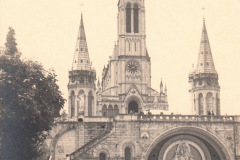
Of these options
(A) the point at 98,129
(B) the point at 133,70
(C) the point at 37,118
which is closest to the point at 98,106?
(B) the point at 133,70

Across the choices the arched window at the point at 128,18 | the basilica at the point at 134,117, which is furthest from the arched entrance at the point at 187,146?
the arched window at the point at 128,18

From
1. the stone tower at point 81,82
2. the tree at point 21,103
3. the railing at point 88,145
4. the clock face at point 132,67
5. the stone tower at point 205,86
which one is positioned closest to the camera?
the tree at point 21,103

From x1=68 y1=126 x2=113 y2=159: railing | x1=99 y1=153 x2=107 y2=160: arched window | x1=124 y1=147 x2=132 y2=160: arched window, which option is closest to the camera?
x1=68 y1=126 x2=113 y2=159: railing

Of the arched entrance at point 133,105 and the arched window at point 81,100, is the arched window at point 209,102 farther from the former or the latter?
the arched window at point 81,100

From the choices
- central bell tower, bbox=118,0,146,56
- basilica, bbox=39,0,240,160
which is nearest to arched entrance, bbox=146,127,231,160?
basilica, bbox=39,0,240,160

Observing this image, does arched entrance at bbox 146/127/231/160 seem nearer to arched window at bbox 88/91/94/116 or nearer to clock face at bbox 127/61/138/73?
arched window at bbox 88/91/94/116

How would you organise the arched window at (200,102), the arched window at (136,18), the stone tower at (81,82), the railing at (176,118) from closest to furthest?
the railing at (176,118) < the arched window at (200,102) < the stone tower at (81,82) < the arched window at (136,18)

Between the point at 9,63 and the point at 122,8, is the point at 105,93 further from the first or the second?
the point at 9,63
